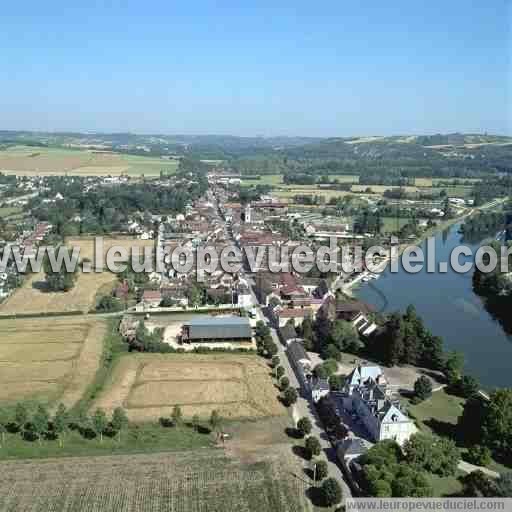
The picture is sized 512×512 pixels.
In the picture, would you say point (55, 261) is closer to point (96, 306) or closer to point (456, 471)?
A: point (96, 306)

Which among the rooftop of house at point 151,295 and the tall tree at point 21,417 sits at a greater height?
the rooftop of house at point 151,295

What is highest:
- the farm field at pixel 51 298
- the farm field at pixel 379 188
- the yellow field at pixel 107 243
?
the farm field at pixel 379 188

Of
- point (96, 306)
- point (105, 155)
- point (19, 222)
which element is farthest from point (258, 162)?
point (96, 306)

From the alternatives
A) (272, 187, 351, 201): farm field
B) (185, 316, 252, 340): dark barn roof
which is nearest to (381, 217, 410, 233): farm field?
(272, 187, 351, 201): farm field

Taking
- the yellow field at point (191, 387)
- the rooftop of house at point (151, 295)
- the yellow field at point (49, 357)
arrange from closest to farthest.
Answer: the yellow field at point (191, 387)
the yellow field at point (49, 357)
the rooftop of house at point (151, 295)

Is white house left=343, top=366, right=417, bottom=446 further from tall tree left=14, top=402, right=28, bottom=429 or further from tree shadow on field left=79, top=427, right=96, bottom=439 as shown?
tall tree left=14, top=402, right=28, bottom=429

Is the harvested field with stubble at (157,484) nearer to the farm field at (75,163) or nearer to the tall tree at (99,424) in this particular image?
the tall tree at (99,424)

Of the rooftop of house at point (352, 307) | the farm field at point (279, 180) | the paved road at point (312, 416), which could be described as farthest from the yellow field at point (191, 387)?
the farm field at point (279, 180)
